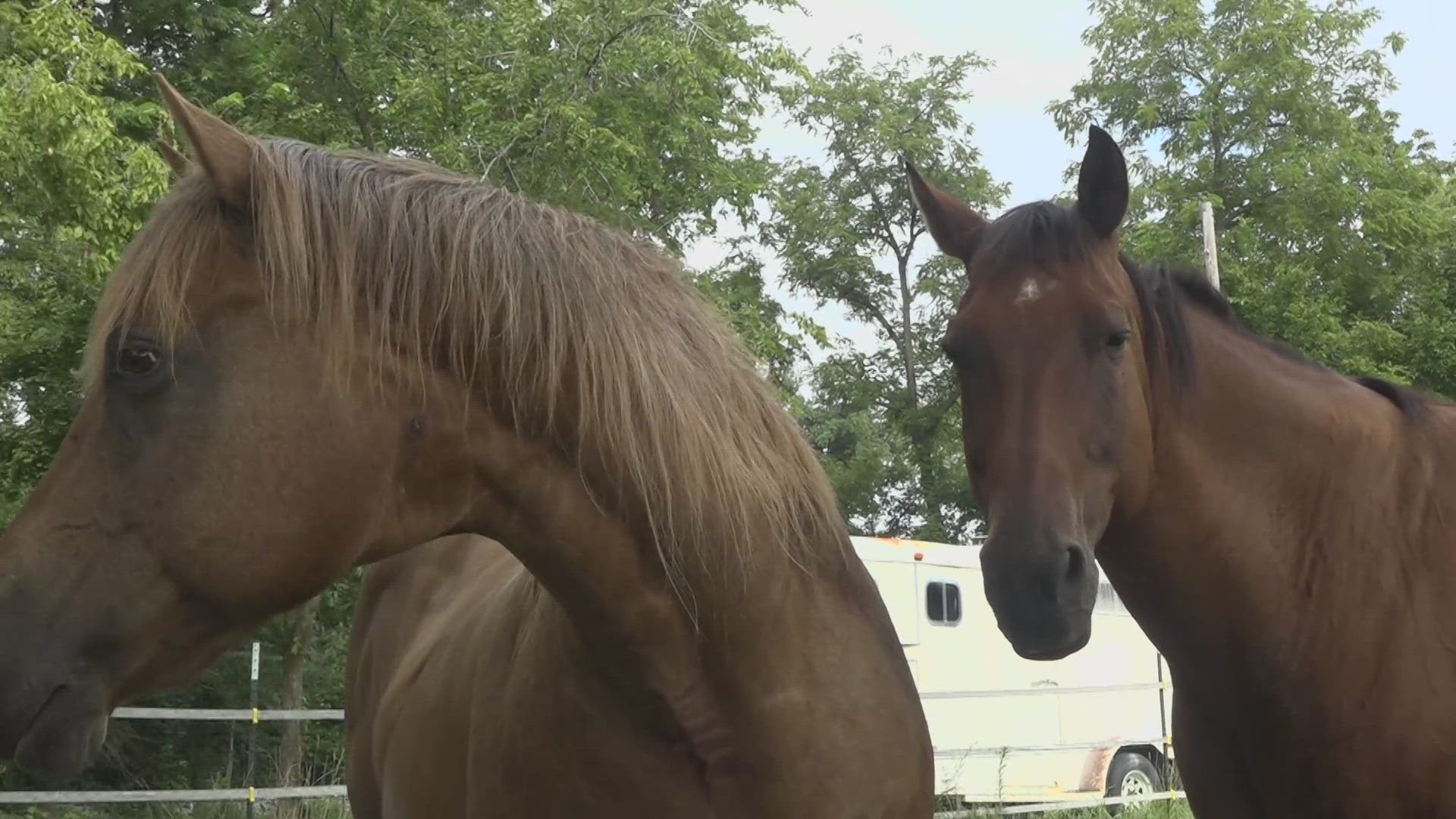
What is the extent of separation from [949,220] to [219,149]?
173 cm

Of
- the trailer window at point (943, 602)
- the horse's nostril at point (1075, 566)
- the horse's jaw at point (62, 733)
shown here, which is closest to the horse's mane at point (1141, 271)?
the horse's nostril at point (1075, 566)

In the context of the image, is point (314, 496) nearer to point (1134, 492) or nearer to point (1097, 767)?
point (1134, 492)

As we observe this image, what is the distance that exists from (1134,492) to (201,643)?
1825 mm

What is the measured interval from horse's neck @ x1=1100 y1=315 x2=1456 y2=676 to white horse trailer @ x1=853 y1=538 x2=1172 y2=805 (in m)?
7.74

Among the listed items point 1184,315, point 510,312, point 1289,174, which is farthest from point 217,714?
point 1289,174

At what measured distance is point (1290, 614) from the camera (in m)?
2.81

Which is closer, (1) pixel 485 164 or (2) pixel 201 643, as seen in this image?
(2) pixel 201 643

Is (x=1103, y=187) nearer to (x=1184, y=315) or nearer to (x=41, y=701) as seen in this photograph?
(x=1184, y=315)

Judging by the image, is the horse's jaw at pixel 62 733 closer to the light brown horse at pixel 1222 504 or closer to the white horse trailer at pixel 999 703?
the light brown horse at pixel 1222 504

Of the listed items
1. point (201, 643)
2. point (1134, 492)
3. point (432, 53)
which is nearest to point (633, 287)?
point (201, 643)

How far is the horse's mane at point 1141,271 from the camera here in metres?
2.73

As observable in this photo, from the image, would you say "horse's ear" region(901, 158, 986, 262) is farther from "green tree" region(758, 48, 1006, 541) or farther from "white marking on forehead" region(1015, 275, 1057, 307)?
"green tree" region(758, 48, 1006, 541)

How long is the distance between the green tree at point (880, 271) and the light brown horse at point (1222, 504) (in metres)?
21.5

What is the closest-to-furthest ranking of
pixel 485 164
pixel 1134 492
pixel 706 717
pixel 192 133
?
pixel 192 133, pixel 706 717, pixel 1134 492, pixel 485 164
